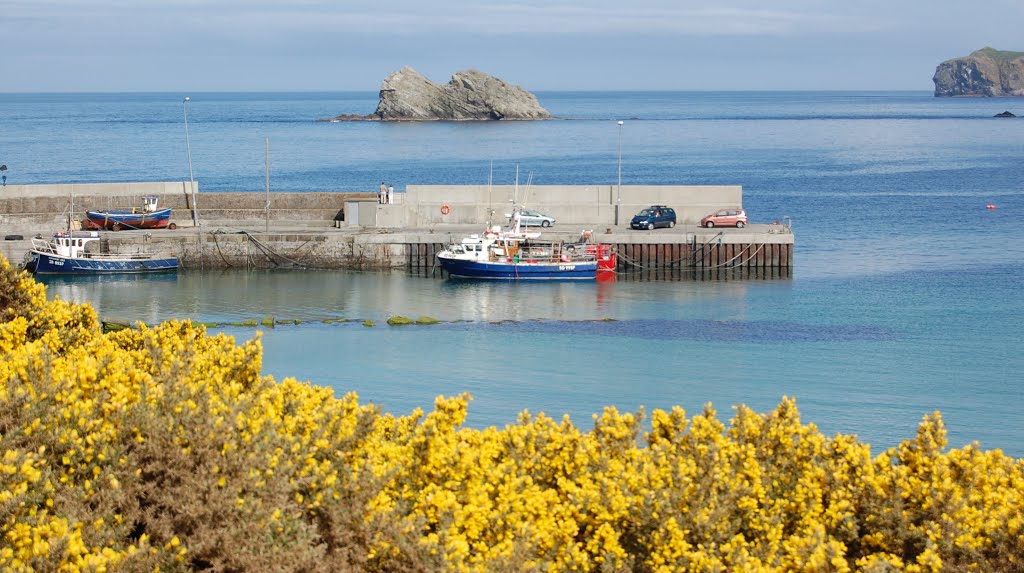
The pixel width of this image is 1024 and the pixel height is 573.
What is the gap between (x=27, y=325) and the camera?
59.3 feet

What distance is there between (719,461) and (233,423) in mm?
5242

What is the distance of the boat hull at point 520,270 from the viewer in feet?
184

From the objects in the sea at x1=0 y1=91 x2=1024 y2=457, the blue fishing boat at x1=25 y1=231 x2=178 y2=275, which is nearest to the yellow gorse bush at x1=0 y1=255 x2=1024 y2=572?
the sea at x1=0 y1=91 x2=1024 y2=457

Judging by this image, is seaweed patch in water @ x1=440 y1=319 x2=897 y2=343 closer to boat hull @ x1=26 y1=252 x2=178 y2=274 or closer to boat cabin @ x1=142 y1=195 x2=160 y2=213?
boat hull @ x1=26 y1=252 x2=178 y2=274

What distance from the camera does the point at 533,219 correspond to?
61750 mm

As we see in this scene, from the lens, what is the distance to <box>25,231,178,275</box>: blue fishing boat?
188 feet

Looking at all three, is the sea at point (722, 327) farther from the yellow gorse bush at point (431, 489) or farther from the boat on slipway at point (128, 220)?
the yellow gorse bush at point (431, 489)

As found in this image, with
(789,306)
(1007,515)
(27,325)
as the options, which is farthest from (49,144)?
(1007,515)

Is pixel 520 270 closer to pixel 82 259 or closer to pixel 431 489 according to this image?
pixel 82 259

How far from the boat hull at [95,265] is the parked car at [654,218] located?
2221 cm

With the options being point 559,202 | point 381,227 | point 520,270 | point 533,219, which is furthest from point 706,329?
point 381,227

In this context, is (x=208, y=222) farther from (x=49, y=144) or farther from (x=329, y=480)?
(x=49, y=144)

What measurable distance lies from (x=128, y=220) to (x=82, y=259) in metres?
5.06

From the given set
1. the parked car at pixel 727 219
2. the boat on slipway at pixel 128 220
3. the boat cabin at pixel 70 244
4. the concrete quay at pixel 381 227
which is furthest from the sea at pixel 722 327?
the boat on slipway at pixel 128 220
